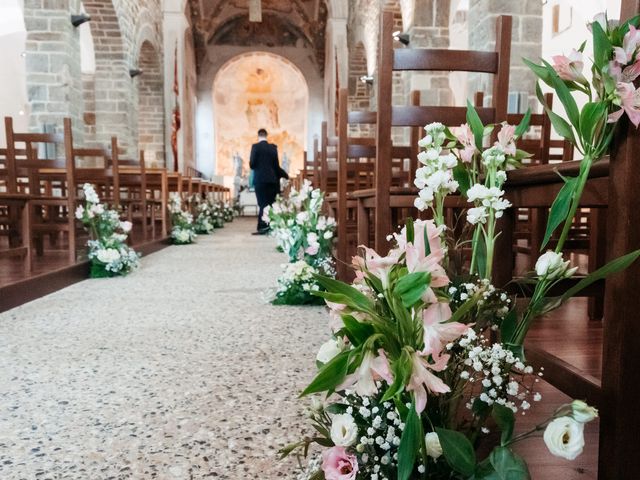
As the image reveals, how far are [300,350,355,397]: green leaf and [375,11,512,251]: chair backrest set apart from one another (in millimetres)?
1368

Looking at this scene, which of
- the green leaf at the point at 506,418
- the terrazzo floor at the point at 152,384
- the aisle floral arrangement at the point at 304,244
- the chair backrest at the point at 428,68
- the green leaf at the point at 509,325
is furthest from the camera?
the aisle floral arrangement at the point at 304,244

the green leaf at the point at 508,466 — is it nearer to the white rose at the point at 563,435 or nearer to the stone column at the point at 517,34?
the white rose at the point at 563,435

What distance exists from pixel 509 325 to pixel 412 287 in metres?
0.29

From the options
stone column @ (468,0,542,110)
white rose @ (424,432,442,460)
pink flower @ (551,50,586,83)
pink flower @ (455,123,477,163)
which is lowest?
white rose @ (424,432,442,460)

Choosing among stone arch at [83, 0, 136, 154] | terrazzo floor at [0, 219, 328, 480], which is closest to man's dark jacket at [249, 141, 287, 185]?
stone arch at [83, 0, 136, 154]

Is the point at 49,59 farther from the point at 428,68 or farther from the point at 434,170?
the point at 434,170

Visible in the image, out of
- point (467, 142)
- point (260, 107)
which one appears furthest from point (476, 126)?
point (260, 107)

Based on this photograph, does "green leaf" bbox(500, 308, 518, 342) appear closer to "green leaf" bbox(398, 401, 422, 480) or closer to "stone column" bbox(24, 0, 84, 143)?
"green leaf" bbox(398, 401, 422, 480)

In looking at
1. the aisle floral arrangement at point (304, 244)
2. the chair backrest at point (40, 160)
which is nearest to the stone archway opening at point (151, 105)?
the chair backrest at point (40, 160)

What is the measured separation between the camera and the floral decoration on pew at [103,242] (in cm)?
391

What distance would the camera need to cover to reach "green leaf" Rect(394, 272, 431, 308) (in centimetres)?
70

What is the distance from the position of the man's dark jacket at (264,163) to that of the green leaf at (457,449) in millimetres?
6827

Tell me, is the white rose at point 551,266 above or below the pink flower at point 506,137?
below

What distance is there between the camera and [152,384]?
174 cm
